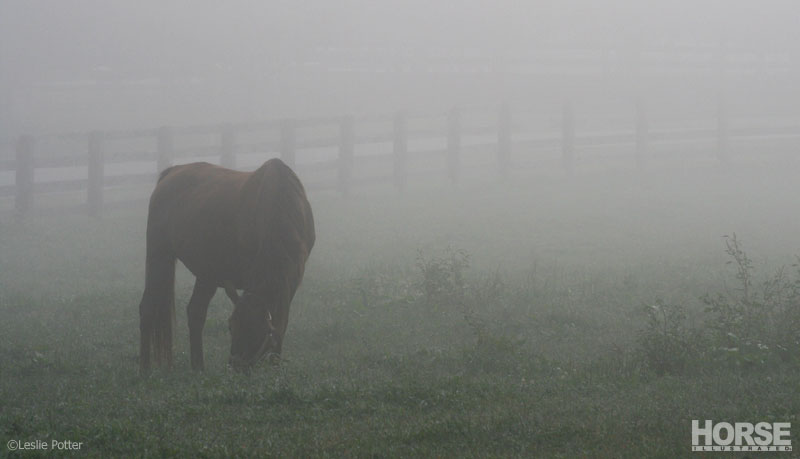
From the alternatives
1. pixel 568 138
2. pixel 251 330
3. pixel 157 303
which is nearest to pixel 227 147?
pixel 568 138

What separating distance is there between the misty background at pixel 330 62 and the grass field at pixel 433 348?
21.3 metres

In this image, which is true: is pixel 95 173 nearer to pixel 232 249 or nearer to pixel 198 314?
pixel 198 314

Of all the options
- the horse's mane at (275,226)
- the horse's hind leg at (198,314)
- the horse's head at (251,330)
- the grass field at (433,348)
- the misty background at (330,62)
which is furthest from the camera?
the misty background at (330,62)

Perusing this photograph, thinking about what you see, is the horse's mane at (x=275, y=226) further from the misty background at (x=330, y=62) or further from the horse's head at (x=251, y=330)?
the misty background at (x=330, y=62)

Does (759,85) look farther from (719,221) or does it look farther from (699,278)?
(699,278)

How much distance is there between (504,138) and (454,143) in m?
1.29

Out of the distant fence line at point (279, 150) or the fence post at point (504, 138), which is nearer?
the distant fence line at point (279, 150)

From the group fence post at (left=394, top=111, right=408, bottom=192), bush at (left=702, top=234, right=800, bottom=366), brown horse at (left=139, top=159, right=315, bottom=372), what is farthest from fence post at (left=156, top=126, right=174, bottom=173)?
bush at (left=702, top=234, right=800, bottom=366)

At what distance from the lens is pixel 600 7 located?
143ft

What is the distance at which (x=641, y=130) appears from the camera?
20.2 meters

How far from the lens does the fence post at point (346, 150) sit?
17.0m

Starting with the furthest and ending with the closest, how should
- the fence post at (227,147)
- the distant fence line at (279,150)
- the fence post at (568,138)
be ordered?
the fence post at (568,138) → the fence post at (227,147) → the distant fence line at (279,150)

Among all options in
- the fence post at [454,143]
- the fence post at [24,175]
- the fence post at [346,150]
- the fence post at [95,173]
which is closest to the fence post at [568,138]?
the fence post at [454,143]

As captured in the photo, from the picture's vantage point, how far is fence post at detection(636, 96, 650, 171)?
20.0 m
